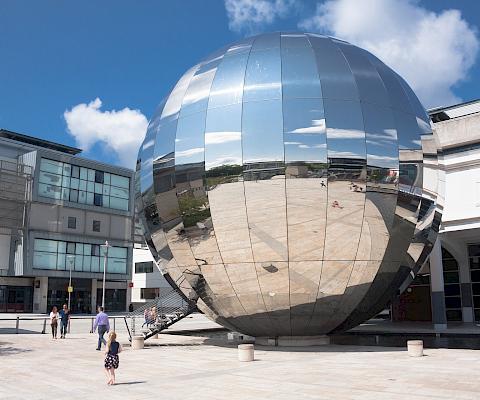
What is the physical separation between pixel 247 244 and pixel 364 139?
13.8ft

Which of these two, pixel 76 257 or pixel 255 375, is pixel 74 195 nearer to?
pixel 76 257

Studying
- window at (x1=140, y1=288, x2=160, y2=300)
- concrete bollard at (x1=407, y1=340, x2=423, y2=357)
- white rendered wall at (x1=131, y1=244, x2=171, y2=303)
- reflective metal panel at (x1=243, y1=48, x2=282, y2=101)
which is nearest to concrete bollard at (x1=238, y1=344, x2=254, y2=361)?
concrete bollard at (x1=407, y1=340, x2=423, y2=357)

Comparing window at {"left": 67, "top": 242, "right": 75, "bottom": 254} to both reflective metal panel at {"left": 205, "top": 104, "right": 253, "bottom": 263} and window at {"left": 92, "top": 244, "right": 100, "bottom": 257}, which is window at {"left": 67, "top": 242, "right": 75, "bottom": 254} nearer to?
window at {"left": 92, "top": 244, "right": 100, "bottom": 257}

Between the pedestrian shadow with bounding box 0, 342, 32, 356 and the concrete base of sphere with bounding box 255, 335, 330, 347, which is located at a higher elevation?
the concrete base of sphere with bounding box 255, 335, 330, 347

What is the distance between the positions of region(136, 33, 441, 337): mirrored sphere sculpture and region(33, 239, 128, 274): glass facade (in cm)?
5254

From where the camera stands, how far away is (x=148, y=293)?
97438 mm

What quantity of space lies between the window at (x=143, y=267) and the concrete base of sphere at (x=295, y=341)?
268ft

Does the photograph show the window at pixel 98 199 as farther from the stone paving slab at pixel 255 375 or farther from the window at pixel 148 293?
the stone paving slab at pixel 255 375

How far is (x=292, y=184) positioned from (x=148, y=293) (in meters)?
87.0

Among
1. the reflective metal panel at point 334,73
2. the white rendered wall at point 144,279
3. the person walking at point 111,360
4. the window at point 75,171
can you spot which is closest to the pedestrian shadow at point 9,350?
the person walking at point 111,360

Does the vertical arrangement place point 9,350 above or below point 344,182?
below

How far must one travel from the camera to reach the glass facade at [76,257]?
2576 inches

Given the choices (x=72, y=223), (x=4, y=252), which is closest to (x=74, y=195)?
(x=72, y=223)

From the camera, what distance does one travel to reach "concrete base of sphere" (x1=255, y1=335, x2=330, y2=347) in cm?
1705
